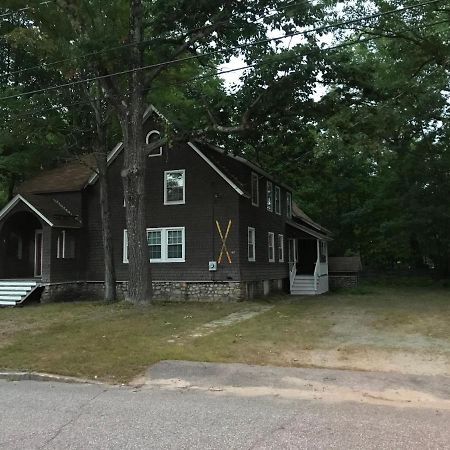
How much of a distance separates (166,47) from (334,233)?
2612 centimetres

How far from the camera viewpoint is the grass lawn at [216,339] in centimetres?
980

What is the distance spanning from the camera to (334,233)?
41938 mm

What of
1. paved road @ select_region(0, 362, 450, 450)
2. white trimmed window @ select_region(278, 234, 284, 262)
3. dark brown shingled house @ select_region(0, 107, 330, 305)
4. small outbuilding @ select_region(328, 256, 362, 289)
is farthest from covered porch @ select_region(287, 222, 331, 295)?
paved road @ select_region(0, 362, 450, 450)

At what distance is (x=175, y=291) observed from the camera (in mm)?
22734

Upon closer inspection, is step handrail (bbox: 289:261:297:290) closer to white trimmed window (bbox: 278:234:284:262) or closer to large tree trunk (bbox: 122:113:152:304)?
white trimmed window (bbox: 278:234:284:262)

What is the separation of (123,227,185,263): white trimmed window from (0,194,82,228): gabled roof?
3.12 metres

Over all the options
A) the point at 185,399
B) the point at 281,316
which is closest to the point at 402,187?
the point at 281,316

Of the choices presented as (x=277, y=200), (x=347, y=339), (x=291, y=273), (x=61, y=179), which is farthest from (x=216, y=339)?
(x=291, y=273)

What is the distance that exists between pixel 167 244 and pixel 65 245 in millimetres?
4654

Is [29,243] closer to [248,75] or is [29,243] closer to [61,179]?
[61,179]

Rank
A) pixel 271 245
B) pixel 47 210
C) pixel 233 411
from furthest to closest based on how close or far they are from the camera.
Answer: pixel 271 245 → pixel 47 210 → pixel 233 411

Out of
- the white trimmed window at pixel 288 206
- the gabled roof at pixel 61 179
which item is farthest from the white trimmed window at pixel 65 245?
the white trimmed window at pixel 288 206

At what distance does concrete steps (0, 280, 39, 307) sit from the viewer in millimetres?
21239

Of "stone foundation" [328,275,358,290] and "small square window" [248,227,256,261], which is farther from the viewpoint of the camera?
"stone foundation" [328,275,358,290]
